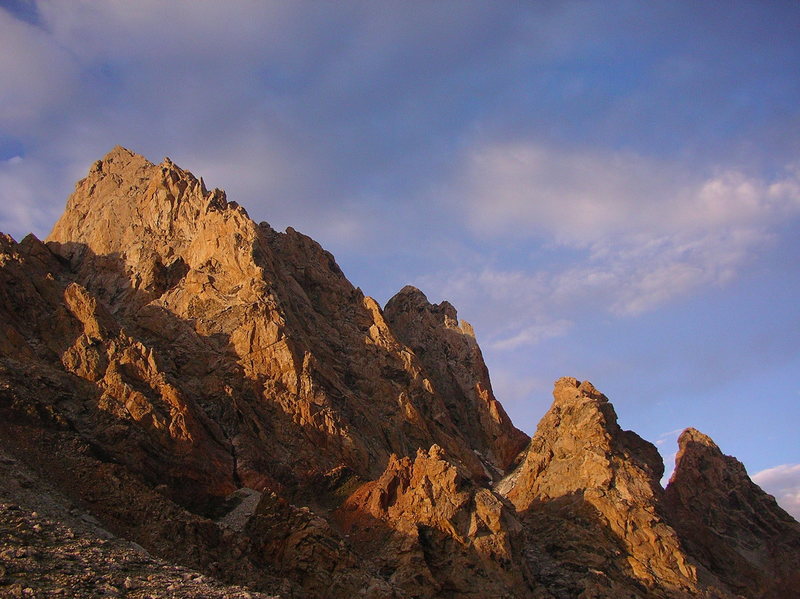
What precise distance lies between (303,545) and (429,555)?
32.1 ft

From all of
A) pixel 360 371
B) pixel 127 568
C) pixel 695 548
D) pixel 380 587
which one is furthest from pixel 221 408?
pixel 695 548

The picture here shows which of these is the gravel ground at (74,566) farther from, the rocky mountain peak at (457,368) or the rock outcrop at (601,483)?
the rocky mountain peak at (457,368)

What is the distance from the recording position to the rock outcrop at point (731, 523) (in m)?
74.4

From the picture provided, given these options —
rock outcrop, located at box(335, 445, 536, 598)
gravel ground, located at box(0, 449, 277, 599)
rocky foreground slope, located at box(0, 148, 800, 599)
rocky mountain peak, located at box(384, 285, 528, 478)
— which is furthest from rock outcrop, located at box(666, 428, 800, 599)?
gravel ground, located at box(0, 449, 277, 599)

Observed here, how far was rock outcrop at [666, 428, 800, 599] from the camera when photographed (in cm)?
7438

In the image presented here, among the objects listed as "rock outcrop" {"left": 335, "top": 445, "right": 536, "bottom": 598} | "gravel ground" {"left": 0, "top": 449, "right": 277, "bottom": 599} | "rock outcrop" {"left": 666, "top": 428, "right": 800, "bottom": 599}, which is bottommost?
"gravel ground" {"left": 0, "top": 449, "right": 277, "bottom": 599}

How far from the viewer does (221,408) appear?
70.0 m

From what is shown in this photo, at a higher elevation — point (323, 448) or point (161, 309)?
point (161, 309)

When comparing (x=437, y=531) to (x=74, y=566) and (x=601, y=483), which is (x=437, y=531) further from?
(x=74, y=566)

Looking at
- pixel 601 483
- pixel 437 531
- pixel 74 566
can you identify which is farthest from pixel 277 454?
pixel 74 566

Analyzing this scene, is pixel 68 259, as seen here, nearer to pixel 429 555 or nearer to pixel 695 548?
pixel 429 555

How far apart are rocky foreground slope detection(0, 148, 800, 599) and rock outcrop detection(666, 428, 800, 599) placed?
0.81 feet

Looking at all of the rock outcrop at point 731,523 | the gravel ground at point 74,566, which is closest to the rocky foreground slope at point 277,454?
the gravel ground at point 74,566

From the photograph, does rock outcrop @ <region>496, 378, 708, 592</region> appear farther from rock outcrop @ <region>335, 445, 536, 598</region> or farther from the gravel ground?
the gravel ground
